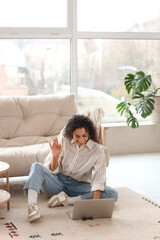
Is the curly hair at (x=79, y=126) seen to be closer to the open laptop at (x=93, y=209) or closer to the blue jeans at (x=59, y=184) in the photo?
the blue jeans at (x=59, y=184)

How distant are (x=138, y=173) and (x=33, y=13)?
2.32 metres

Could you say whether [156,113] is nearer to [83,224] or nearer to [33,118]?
[33,118]

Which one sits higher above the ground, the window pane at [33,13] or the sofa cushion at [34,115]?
the window pane at [33,13]

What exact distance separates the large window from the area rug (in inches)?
95.1

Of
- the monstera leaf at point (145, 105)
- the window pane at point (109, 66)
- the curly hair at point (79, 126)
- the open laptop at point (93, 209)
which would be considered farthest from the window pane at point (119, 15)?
the open laptop at point (93, 209)

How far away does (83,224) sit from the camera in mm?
3215

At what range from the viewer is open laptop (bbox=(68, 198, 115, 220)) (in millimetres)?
3229

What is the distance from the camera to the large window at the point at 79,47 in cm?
569

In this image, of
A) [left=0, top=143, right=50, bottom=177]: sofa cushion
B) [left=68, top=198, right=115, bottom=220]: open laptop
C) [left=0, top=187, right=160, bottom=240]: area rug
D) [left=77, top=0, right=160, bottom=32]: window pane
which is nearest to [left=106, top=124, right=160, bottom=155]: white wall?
[left=77, top=0, right=160, bottom=32]: window pane

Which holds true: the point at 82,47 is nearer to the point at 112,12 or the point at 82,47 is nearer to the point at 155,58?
the point at 112,12

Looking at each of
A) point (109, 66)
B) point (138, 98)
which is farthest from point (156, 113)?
point (109, 66)

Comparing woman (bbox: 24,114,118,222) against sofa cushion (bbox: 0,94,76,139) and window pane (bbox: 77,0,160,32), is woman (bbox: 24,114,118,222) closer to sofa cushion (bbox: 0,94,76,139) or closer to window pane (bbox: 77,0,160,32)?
sofa cushion (bbox: 0,94,76,139)

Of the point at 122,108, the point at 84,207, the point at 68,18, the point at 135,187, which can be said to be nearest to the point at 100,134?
the point at 135,187

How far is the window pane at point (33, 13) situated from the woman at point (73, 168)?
7.85 ft
